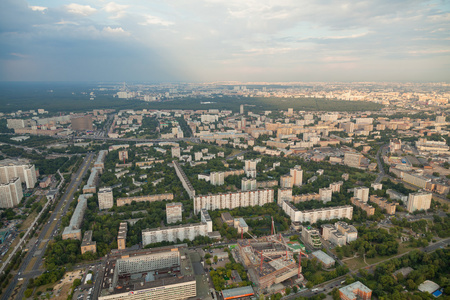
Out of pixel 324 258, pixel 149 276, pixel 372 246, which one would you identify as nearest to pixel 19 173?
pixel 149 276

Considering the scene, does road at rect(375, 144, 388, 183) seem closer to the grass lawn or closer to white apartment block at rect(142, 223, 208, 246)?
the grass lawn

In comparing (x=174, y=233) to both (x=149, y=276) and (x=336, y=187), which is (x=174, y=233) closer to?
(x=149, y=276)

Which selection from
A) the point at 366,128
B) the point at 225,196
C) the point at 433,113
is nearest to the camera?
the point at 225,196

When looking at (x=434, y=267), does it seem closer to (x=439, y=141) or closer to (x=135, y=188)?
(x=135, y=188)

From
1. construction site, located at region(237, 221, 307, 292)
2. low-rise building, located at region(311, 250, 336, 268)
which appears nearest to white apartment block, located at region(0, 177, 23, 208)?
construction site, located at region(237, 221, 307, 292)

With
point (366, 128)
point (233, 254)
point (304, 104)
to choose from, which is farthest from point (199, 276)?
point (304, 104)

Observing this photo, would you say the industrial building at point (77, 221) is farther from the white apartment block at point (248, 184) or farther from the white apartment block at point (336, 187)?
the white apartment block at point (336, 187)

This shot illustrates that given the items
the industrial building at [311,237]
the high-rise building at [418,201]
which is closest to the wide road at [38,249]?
the industrial building at [311,237]
